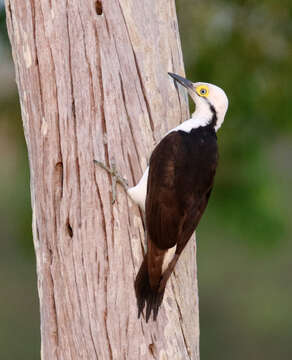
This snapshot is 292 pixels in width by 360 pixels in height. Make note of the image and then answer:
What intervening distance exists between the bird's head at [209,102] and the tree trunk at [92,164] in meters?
0.23

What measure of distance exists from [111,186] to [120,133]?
0.21 meters

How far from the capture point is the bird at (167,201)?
2.65 metres

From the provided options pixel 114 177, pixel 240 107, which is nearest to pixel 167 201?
pixel 114 177

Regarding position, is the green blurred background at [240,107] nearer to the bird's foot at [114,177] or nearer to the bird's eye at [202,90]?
the bird's eye at [202,90]

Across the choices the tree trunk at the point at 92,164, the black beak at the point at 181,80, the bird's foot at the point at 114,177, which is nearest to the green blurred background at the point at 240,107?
the black beak at the point at 181,80

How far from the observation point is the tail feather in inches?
105

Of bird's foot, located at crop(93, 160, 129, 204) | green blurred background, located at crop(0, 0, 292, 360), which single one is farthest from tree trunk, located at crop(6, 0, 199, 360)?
green blurred background, located at crop(0, 0, 292, 360)

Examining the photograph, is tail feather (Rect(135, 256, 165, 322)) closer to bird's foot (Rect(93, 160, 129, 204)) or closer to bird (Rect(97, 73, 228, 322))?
bird (Rect(97, 73, 228, 322))

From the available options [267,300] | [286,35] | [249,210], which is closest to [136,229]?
[249,210]

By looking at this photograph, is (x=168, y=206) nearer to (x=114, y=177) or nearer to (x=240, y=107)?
(x=114, y=177)

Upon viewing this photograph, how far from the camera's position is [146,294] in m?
2.69

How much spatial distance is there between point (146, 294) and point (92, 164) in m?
0.54

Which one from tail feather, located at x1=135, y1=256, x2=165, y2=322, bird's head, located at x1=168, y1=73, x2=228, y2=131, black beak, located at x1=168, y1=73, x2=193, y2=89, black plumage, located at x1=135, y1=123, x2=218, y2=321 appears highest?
black beak, located at x1=168, y1=73, x2=193, y2=89

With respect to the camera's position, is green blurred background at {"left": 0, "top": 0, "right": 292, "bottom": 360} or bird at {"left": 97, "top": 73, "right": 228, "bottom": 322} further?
green blurred background at {"left": 0, "top": 0, "right": 292, "bottom": 360}
